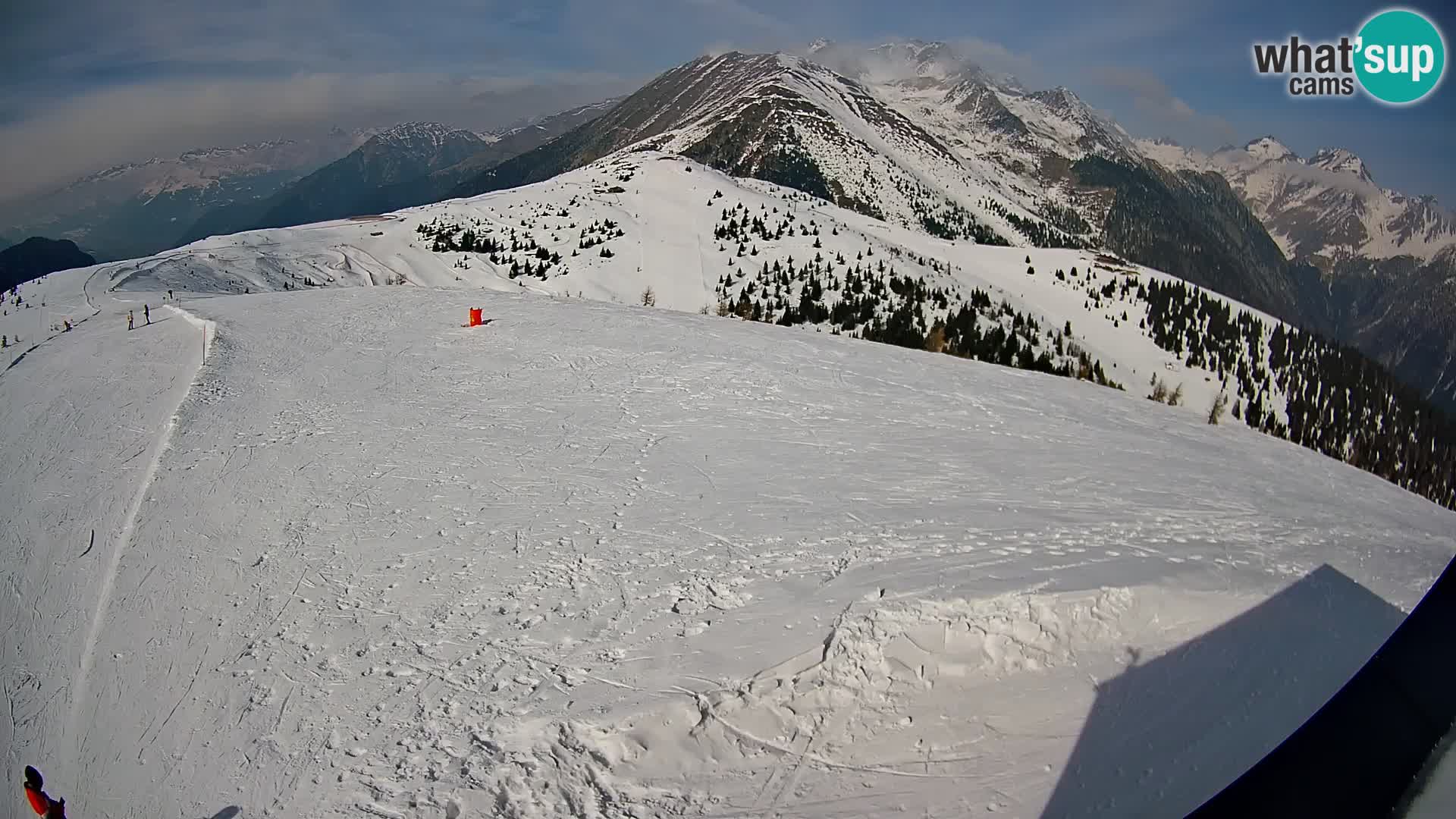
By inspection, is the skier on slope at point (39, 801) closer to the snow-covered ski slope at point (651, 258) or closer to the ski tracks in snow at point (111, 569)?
the ski tracks in snow at point (111, 569)

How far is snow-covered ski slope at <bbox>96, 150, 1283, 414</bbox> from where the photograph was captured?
27.0 meters

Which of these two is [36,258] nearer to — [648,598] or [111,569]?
[111,569]

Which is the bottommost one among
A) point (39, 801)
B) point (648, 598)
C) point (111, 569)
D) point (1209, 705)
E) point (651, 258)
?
point (39, 801)

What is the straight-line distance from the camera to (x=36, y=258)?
168 metres

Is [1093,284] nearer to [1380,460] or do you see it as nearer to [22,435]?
[1380,460]

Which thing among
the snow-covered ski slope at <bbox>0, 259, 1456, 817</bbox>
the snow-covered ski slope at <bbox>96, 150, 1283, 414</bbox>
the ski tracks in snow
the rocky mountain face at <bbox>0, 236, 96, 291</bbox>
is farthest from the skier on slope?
the rocky mountain face at <bbox>0, 236, 96, 291</bbox>

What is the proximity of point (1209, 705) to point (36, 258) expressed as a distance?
245 meters

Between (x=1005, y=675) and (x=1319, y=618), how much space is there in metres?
3.35

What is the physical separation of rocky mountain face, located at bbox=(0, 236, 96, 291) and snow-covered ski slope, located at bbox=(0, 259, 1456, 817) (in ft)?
649

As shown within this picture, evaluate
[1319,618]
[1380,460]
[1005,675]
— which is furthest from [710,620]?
[1380,460]

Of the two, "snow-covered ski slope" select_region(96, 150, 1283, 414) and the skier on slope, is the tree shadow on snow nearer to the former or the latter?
the skier on slope

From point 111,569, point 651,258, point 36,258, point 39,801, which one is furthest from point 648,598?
point 36,258

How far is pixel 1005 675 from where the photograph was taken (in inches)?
236

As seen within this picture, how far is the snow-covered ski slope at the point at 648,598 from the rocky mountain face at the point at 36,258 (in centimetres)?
19784
